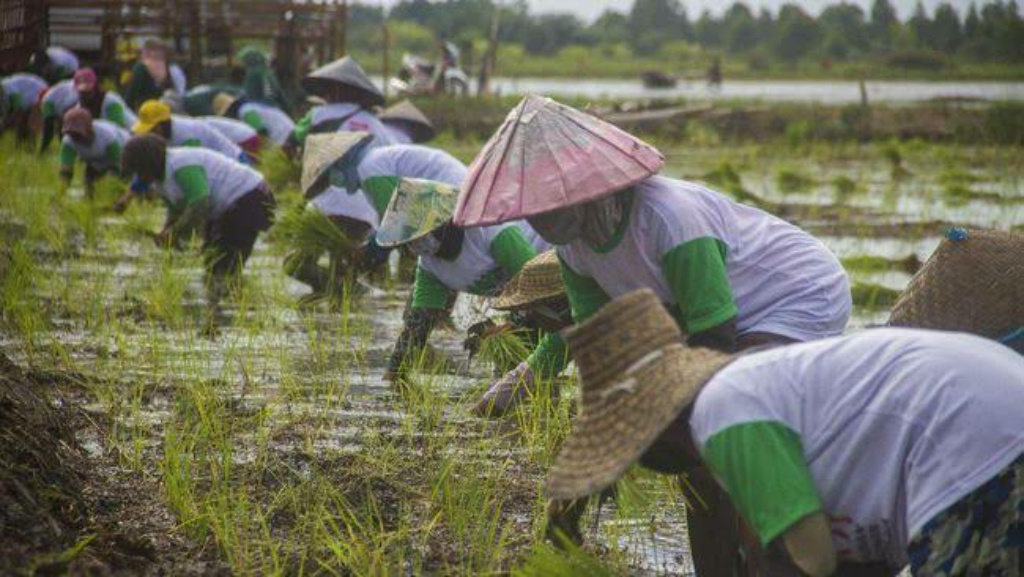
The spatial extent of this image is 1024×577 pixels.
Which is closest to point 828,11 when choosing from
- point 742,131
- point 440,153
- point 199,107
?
point 742,131

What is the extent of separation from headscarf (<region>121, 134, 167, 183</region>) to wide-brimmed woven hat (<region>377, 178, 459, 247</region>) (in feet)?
9.75

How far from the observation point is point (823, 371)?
246cm

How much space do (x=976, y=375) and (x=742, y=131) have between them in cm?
1882

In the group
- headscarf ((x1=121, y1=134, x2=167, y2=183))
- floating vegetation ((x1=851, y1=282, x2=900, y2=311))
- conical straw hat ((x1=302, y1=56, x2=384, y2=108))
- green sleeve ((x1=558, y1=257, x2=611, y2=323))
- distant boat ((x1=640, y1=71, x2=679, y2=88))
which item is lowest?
distant boat ((x1=640, y1=71, x2=679, y2=88))

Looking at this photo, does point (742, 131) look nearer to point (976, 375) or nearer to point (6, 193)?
point (6, 193)

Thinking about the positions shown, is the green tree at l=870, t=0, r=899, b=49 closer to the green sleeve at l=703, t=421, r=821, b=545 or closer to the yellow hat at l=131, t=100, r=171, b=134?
the yellow hat at l=131, t=100, r=171, b=134

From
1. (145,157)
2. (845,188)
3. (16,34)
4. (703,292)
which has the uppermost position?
(703,292)

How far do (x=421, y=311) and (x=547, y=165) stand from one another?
91.7 inches

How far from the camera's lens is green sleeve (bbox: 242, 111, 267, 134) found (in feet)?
41.9

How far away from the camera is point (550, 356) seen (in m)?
4.06

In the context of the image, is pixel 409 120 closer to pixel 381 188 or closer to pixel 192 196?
pixel 192 196

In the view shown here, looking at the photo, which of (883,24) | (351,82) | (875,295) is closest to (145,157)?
(351,82)

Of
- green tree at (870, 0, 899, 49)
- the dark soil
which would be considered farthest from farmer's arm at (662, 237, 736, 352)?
green tree at (870, 0, 899, 49)

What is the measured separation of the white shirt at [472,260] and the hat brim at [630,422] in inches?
104
